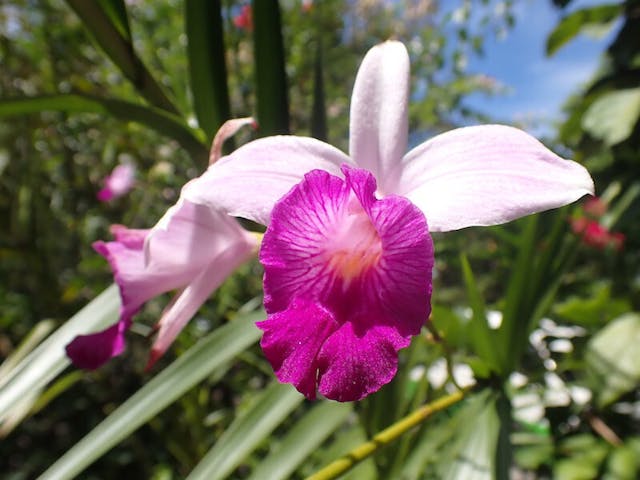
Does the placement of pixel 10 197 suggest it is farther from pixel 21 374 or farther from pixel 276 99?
pixel 276 99

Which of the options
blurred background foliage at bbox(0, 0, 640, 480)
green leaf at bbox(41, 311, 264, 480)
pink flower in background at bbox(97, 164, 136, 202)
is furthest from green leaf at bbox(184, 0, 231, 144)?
pink flower in background at bbox(97, 164, 136, 202)

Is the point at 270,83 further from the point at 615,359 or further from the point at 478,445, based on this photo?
the point at 615,359

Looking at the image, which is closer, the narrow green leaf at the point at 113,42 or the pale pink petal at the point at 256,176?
the pale pink petal at the point at 256,176

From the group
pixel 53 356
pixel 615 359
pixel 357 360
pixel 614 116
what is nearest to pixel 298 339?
pixel 357 360

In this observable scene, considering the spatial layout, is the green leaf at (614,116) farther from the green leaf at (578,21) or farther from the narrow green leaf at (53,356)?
the narrow green leaf at (53,356)

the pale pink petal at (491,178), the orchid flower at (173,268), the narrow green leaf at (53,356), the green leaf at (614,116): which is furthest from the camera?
the green leaf at (614,116)

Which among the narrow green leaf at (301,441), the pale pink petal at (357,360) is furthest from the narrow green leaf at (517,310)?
the pale pink petal at (357,360)
